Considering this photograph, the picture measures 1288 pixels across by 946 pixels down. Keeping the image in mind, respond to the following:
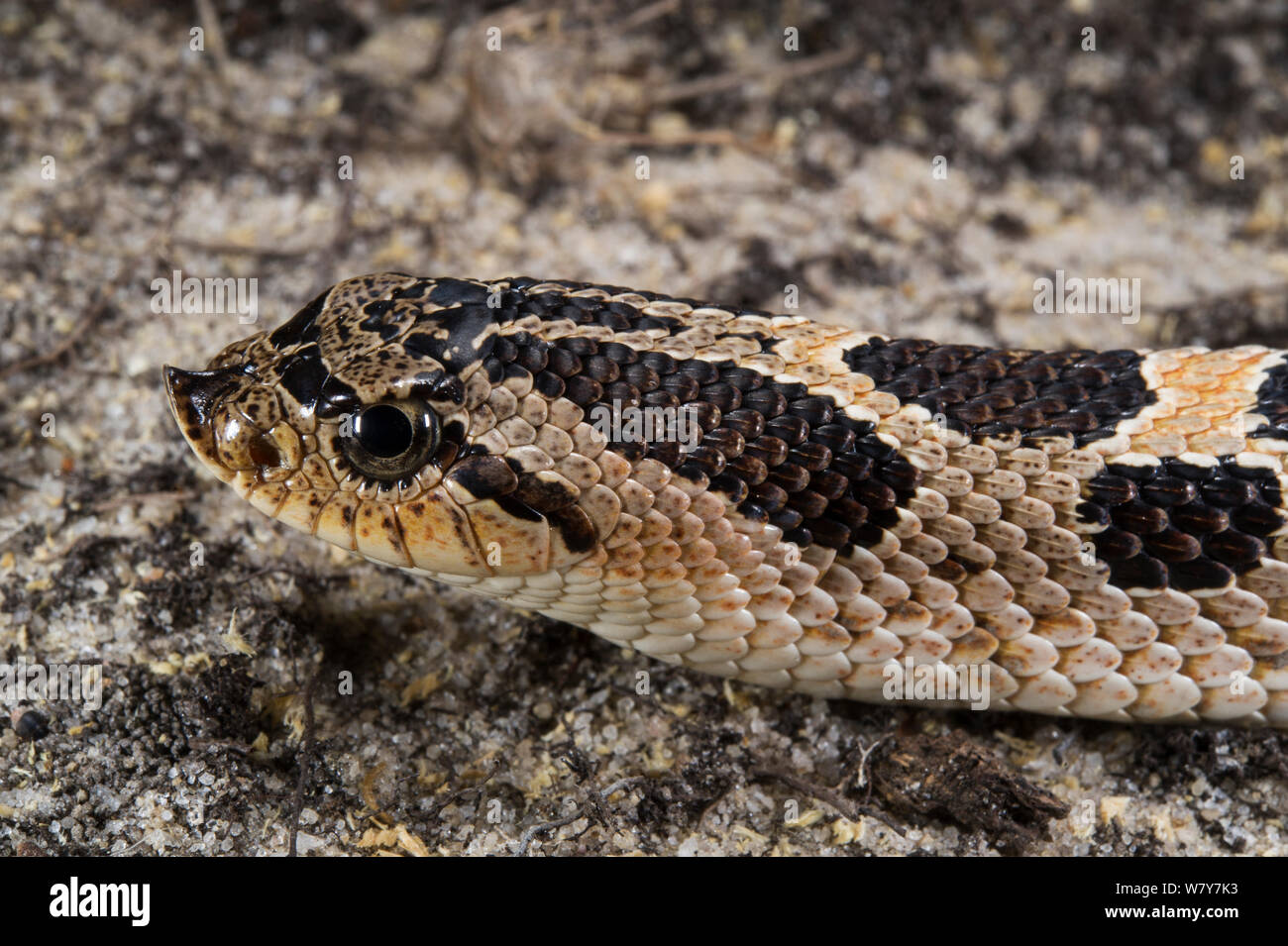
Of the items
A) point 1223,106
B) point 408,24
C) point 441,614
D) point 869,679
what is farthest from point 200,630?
point 1223,106

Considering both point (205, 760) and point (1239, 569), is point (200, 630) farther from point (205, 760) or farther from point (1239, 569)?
point (1239, 569)

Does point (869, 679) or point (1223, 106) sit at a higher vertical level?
point (1223, 106)

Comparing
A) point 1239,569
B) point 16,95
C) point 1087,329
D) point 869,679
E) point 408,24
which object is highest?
point 408,24
